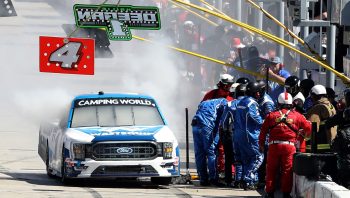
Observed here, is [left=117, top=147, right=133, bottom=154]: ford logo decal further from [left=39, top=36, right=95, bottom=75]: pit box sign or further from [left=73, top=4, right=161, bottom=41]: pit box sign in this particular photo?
[left=39, top=36, right=95, bottom=75]: pit box sign

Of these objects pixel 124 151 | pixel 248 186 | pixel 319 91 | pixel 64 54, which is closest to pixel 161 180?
pixel 124 151

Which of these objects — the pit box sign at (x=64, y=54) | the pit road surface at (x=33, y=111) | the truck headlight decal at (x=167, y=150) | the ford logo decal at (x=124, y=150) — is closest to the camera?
the pit road surface at (x=33, y=111)

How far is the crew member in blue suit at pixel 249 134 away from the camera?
2094cm

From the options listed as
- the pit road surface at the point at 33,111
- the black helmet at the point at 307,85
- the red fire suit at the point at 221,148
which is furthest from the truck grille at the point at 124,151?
the black helmet at the point at 307,85

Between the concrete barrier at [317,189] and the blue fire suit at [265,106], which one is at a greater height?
the blue fire suit at [265,106]

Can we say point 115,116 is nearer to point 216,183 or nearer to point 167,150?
point 167,150

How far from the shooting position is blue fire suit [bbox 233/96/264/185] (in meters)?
20.9

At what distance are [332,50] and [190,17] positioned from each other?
23642 millimetres

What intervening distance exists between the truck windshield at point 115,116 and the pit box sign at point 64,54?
12.0ft

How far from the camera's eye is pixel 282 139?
19312 mm

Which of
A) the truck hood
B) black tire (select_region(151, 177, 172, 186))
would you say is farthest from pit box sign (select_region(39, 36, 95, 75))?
black tire (select_region(151, 177, 172, 186))

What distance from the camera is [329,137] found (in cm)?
2012

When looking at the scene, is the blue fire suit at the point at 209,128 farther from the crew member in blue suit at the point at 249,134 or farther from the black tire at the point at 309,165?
the black tire at the point at 309,165

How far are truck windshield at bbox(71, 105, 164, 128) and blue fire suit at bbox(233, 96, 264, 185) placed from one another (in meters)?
1.51
